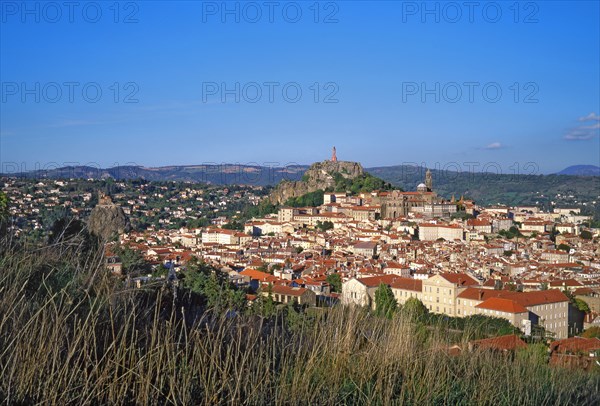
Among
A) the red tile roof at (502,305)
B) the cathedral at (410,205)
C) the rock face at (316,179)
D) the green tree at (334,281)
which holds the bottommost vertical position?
the green tree at (334,281)

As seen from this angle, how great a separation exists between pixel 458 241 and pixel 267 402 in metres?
43.7

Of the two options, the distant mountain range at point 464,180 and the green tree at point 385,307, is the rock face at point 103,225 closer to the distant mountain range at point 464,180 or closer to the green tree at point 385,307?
the green tree at point 385,307

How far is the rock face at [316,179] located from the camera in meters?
63.0

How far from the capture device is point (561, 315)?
20.9m

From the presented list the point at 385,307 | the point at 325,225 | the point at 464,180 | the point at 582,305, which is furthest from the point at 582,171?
the point at 385,307

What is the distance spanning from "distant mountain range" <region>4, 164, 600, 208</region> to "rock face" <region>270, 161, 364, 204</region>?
11730 mm

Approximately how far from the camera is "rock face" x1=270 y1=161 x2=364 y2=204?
63.0m

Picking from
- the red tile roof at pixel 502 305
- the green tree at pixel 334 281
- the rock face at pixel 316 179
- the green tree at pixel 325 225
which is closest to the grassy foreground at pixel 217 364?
the red tile roof at pixel 502 305

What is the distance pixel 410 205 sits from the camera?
5441 centimetres

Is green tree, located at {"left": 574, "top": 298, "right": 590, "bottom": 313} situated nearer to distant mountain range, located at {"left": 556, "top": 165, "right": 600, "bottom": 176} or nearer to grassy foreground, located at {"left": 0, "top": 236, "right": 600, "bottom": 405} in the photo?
grassy foreground, located at {"left": 0, "top": 236, "right": 600, "bottom": 405}

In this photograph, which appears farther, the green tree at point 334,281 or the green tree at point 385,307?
the green tree at point 334,281

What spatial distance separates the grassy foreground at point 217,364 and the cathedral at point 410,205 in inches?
1984

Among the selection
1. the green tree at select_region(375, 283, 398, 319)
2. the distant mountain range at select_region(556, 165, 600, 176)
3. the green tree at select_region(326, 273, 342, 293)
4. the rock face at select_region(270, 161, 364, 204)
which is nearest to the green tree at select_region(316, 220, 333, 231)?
the rock face at select_region(270, 161, 364, 204)

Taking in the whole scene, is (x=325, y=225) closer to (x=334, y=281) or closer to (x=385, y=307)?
(x=334, y=281)
